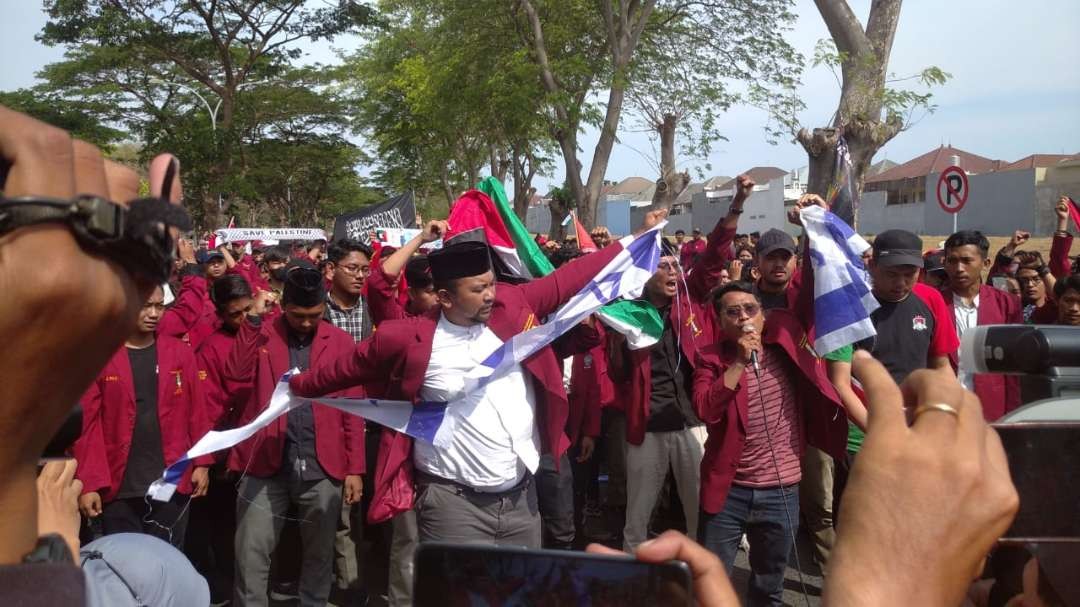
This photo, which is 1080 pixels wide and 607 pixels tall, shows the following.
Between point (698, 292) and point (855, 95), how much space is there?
3712mm

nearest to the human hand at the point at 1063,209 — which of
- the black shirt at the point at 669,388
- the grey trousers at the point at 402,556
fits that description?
the black shirt at the point at 669,388

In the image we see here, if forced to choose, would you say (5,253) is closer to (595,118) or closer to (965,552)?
(965,552)

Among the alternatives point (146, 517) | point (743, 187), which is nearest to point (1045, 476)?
point (743, 187)

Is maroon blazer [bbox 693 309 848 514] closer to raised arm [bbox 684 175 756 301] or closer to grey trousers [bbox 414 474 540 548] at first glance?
raised arm [bbox 684 175 756 301]

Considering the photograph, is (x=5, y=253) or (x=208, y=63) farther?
(x=208, y=63)

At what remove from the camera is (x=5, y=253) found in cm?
88

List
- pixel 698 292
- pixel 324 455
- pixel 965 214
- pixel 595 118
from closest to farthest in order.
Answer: pixel 324 455 < pixel 698 292 < pixel 595 118 < pixel 965 214

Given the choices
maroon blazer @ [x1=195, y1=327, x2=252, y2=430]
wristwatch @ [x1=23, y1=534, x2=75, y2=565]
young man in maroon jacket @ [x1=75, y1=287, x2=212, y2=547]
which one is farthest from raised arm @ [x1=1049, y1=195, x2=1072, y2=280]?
wristwatch @ [x1=23, y1=534, x2=75, y2=565]

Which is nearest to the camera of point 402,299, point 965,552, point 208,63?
point 965,552

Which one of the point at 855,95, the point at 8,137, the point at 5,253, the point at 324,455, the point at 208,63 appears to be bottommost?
the point at 324,455

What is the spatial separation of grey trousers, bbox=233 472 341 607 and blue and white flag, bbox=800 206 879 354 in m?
2.65

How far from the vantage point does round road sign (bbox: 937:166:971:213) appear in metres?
9.94

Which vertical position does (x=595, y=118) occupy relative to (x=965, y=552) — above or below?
above

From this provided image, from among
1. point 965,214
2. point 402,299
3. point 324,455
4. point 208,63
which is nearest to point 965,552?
point 324,455
